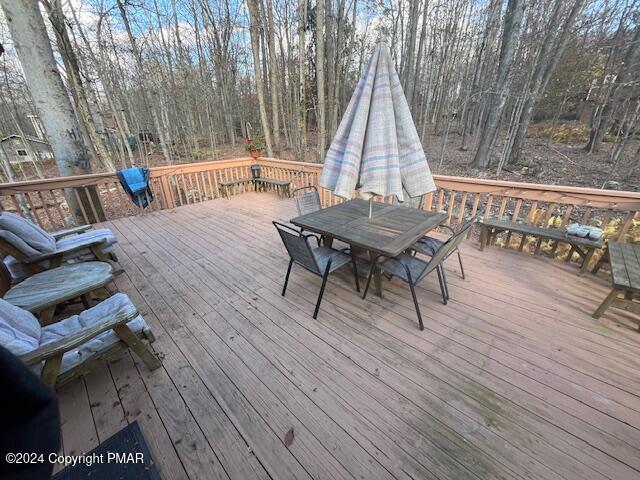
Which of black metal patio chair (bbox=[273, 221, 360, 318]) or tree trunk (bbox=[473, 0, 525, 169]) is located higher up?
tree trunk (bbox=[473, 0, 525, 169])

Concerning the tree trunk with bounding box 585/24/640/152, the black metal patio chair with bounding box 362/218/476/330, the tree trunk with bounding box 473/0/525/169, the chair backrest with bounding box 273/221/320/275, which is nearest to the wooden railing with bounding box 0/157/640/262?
the black metal patio chair with bounding box 362/218/476/330

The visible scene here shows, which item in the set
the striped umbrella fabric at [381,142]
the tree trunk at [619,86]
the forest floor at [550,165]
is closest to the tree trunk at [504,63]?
the forest floor at [550,165]

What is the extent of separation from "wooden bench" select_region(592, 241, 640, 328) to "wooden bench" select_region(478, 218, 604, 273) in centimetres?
20

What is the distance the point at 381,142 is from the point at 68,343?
7.67 feet

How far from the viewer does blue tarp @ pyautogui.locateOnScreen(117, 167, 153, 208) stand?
4.31 metres

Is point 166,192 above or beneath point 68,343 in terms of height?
beneath

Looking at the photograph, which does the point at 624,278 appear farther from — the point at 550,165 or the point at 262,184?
the point at 550,165

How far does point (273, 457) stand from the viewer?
1336 mm

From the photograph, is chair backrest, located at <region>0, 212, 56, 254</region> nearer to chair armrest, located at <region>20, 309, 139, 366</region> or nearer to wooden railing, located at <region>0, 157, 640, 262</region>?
chair armrest, located at <region>20, 309, 139, 366</region>

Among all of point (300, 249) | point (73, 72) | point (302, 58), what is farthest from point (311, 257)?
point (73, 72)

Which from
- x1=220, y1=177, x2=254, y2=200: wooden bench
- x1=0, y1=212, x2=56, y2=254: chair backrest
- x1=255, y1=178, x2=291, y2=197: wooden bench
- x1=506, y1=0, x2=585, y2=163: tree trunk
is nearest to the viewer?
x1=0, y1=212, x2=56, y2=254: chair backrest

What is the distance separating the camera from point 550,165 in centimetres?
916

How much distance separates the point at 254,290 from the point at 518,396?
223 cm

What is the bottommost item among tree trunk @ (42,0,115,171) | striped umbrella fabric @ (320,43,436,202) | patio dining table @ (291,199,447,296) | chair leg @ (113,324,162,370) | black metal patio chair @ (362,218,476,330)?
chair leg @ (113,324,162,370)
